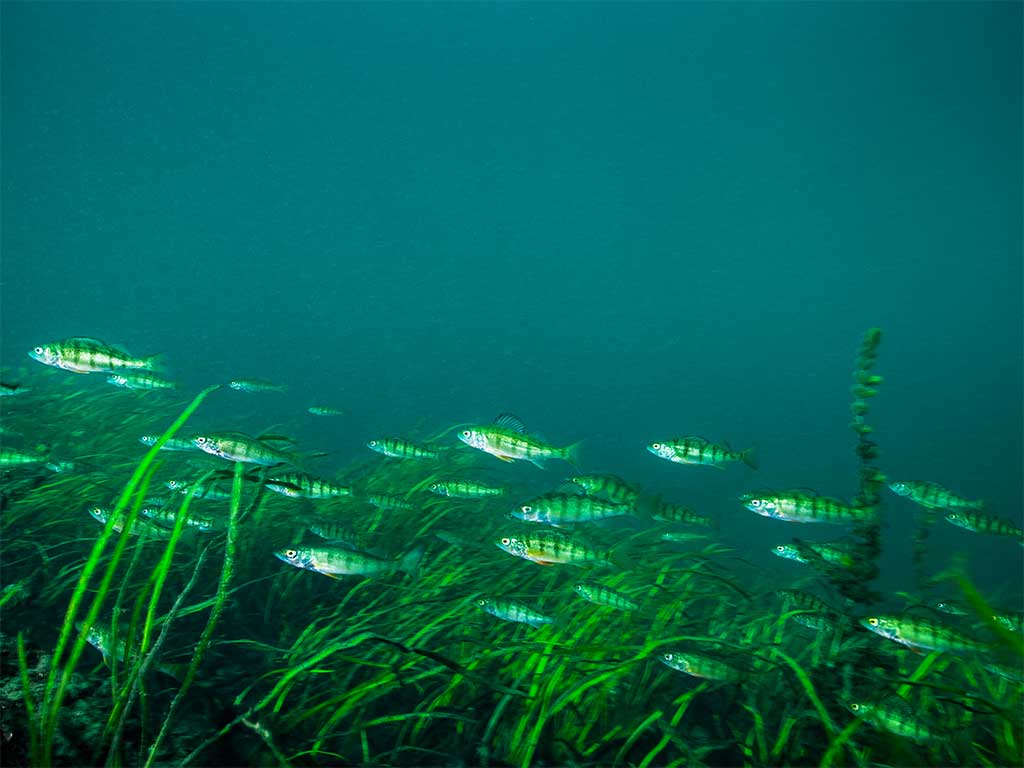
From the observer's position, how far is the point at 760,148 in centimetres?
8456

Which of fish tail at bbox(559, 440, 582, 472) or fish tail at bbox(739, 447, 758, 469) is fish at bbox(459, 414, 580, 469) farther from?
fish tail at bbox(739, 447, 758, 469)

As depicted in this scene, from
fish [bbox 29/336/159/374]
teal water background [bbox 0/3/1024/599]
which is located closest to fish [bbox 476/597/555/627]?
fish [bbox 29/336/159/374]

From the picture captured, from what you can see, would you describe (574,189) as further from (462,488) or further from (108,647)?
(108,647)

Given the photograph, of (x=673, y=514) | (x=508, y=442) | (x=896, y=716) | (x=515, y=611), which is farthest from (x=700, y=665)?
(x=508, y=442)

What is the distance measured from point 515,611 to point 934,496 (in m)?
5.92

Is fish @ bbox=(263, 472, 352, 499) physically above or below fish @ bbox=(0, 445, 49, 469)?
above

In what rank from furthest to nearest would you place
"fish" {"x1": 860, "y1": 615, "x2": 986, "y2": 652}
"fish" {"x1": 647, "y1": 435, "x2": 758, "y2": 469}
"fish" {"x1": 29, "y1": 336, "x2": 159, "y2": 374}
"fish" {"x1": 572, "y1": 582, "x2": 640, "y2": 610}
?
1. "fish" {"x1": 647, "y1": 435, "x2": 758, "y2": 469}
2. "fish" {"x1": 29, "y1": 336, "x2": 159, "y2": 374}
3. "fish" {"x1": 572, "y1": 582, "x2": 640, "y2": 610}
4. "fish" {"x1": 860, "y1": 615, "x2": 986, "y2": 652}

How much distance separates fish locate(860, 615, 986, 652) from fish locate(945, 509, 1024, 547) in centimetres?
308

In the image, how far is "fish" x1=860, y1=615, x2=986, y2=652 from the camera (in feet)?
11.5

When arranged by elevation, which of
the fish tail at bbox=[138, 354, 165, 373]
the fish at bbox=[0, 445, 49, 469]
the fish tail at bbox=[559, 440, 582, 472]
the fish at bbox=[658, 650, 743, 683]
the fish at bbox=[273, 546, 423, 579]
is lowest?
the fish at bbox=[658, 650, 743, 683]

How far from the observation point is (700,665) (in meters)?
3.34

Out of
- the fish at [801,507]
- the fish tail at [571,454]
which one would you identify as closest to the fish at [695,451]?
the fish at [801,507]

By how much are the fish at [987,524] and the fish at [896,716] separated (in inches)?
166

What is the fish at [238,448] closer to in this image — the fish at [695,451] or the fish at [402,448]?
the fish at [402,448]
